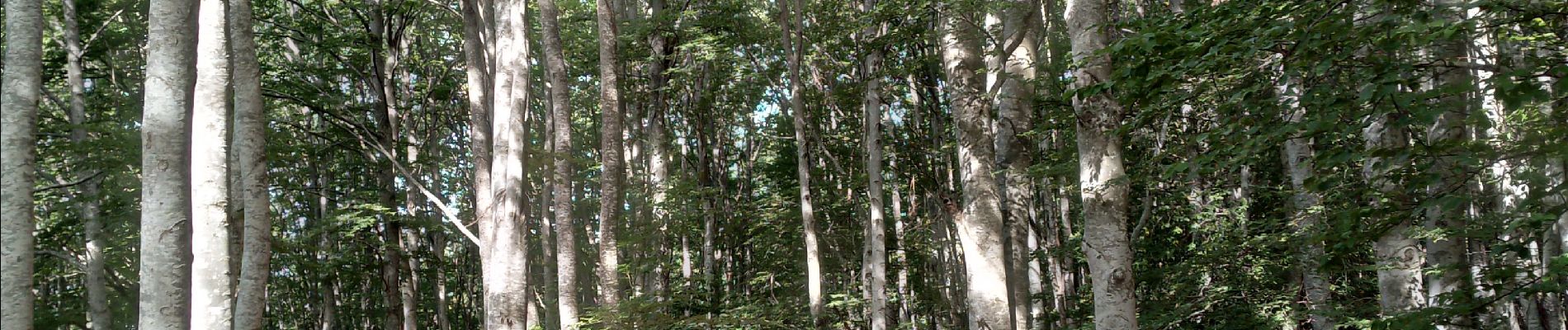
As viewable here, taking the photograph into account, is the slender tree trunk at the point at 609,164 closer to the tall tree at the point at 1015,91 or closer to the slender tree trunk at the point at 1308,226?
the tall tree at the point at 1015,91

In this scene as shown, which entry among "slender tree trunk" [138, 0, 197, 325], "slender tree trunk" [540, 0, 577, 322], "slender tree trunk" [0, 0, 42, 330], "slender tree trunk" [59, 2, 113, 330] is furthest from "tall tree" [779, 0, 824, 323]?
"slender tree trunk" [59, 2, 113, 330]

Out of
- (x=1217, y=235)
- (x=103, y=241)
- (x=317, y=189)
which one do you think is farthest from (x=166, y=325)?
(x=317, y=189)

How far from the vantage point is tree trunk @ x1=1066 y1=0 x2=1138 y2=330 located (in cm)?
711

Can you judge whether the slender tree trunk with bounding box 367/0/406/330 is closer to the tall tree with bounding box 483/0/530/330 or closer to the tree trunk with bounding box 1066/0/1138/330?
the tall tree with bounding box 483/0/530/330

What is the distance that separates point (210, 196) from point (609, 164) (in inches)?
246

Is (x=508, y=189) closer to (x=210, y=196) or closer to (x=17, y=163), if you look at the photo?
(x=210, y=196)

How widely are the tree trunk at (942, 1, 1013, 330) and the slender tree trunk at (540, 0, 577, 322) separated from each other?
4355mm

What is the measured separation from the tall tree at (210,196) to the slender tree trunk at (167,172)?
0.11m

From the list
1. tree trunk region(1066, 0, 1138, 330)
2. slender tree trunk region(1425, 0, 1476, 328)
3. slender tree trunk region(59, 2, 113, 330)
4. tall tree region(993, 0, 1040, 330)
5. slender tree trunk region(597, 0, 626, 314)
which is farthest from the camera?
slender tree trunk region(59, 2, 113, 330)

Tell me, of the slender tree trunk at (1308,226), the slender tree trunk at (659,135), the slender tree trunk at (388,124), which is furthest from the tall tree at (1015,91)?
the slender tree trunk at (388,124)

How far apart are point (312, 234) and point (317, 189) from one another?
408cm

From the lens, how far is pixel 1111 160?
732cm

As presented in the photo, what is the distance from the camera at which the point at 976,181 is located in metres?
9.33

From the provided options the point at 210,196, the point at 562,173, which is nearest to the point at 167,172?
the point at 210,196
